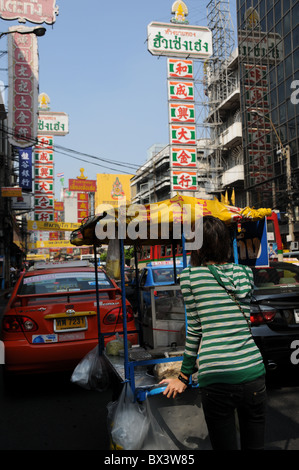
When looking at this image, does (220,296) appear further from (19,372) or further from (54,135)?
(54,135)

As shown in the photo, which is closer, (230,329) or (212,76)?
(230,329)

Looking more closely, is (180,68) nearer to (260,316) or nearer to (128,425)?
(260,316)

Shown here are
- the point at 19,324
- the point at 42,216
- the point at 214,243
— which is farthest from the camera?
the point at 42,216

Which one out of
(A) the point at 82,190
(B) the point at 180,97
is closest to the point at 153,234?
(B) the point at 180,97

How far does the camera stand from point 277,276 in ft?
20.9

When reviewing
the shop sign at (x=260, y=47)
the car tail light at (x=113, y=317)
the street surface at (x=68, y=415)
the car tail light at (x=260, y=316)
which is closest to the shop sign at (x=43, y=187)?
the shop sign at (x=260, y=47)

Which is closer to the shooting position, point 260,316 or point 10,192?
point 260,316

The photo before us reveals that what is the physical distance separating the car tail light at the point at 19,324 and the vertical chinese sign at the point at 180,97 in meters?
15.1

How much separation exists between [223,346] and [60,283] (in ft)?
13.2

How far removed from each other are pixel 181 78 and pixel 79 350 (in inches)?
684

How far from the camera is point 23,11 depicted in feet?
57.6

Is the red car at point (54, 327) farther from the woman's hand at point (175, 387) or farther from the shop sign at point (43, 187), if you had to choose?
the shop sign at point (43, 187)

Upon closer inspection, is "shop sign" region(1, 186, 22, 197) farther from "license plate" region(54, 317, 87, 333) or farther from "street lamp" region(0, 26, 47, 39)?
"license plate" region(54, 317, 87, 333)
